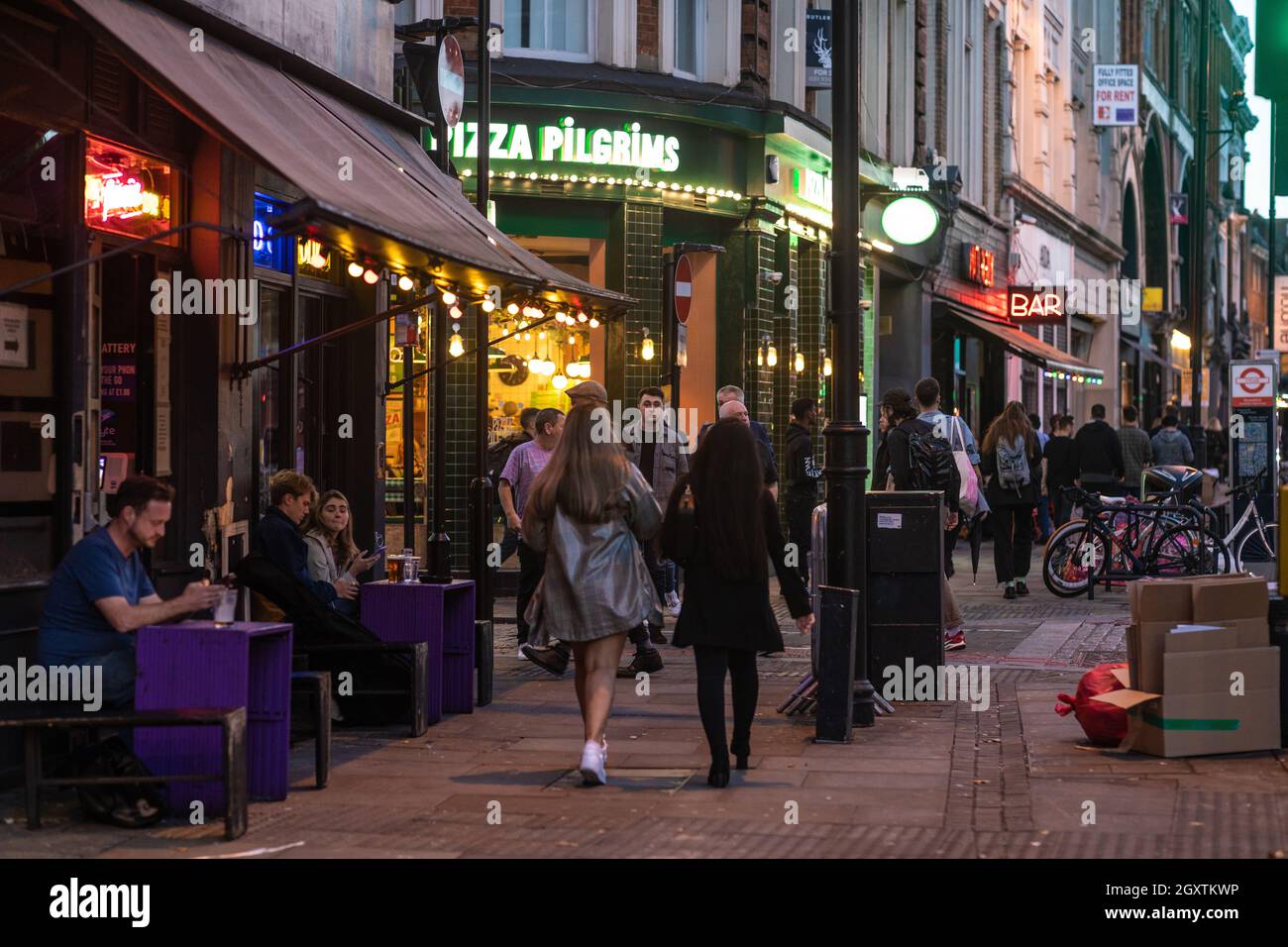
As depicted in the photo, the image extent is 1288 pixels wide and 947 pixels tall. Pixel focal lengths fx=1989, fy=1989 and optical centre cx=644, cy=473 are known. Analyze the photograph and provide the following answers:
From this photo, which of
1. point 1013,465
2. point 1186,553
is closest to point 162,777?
point 1013,465

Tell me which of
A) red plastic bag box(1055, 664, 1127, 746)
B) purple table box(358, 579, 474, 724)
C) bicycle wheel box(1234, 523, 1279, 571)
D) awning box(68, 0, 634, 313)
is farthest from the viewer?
bicycle wheel box(1234, 523, 1279, 571)

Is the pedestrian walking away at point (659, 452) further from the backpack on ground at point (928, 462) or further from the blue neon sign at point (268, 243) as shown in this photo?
the blue neon sign at point (268, 243)

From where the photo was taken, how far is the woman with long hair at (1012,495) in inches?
749

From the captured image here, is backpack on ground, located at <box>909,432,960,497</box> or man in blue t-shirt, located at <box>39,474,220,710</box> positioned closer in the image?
man in blue t-shirt, located at <box>39,474,220,710</box>

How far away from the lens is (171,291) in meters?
11.3

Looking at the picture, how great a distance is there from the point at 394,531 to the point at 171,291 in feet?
28.9

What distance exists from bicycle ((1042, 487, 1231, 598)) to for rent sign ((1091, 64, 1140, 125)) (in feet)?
90.3

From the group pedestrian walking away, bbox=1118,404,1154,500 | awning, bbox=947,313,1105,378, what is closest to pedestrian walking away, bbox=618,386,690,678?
pedestrian walking away, bbox=1118,404,1154,500

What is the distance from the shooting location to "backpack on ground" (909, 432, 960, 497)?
1462 cm

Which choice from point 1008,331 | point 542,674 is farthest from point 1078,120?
point 542,674

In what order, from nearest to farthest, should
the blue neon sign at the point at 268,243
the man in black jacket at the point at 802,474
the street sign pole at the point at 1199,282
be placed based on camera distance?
1. the blue neon sign at the point at 268,243
2. the man in black jacket at the point at 802,474
3. the street sign pole at the point at 1199,282

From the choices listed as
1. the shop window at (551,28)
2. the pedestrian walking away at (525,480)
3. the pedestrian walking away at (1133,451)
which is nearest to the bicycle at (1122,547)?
the pedestrian walking away at (525,480)

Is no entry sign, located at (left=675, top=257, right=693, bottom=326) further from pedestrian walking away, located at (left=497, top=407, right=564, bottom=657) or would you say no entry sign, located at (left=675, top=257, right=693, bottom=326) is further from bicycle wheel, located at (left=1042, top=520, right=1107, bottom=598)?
bicycle wheel, located at (left=1042, top=520, right=1107, bottom=598)
